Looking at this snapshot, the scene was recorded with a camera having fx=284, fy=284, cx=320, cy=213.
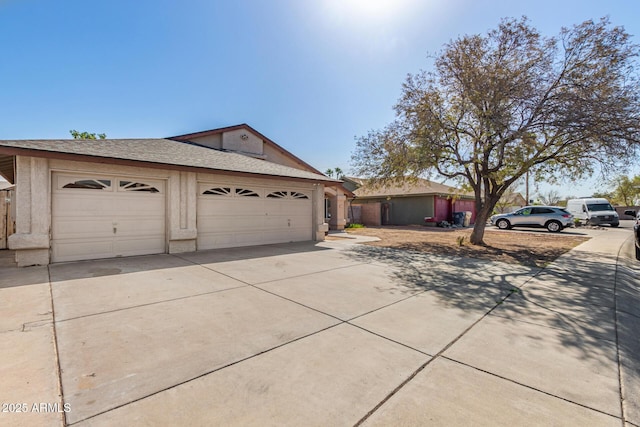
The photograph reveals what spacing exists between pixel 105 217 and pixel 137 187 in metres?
1.19

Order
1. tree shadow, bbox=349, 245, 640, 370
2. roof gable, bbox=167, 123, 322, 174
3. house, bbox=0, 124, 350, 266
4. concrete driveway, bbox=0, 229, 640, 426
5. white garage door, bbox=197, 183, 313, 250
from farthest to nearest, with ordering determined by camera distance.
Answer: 1. roof gable, bbox=167, 123, 322, 174
2. white garage door, bbox=197, 183, 313, 250
3. house, bbox=0, 124, 350, 266
4. tree shadow, bbox=349, 245, 640, 370
5. concrete driveway, bbox=0, 229, 640, 426

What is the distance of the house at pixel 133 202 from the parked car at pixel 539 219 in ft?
51.2

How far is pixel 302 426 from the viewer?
198cm

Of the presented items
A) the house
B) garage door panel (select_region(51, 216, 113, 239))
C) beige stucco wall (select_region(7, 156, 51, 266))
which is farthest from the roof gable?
beige stucco wall (select_region(7, 156, 51, 266))

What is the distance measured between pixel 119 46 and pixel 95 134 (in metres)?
28.2

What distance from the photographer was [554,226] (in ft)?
60.2

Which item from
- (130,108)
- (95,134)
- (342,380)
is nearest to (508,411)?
(342,380)

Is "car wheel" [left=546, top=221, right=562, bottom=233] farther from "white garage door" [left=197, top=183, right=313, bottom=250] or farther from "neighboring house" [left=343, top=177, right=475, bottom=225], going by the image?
"white garage door" [left=197, top=183, right=313, bottom=250]

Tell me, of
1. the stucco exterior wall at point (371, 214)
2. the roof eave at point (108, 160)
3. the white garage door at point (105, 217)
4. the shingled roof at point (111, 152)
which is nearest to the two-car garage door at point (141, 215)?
the white garage door at point (105, 217)

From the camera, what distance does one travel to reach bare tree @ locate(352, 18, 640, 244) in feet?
26.5

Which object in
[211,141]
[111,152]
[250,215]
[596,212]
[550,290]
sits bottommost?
[550,290]

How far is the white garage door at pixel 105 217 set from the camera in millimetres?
7461

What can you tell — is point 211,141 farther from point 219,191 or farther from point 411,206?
point 411,206

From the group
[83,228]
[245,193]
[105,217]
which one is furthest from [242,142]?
[83,228]
